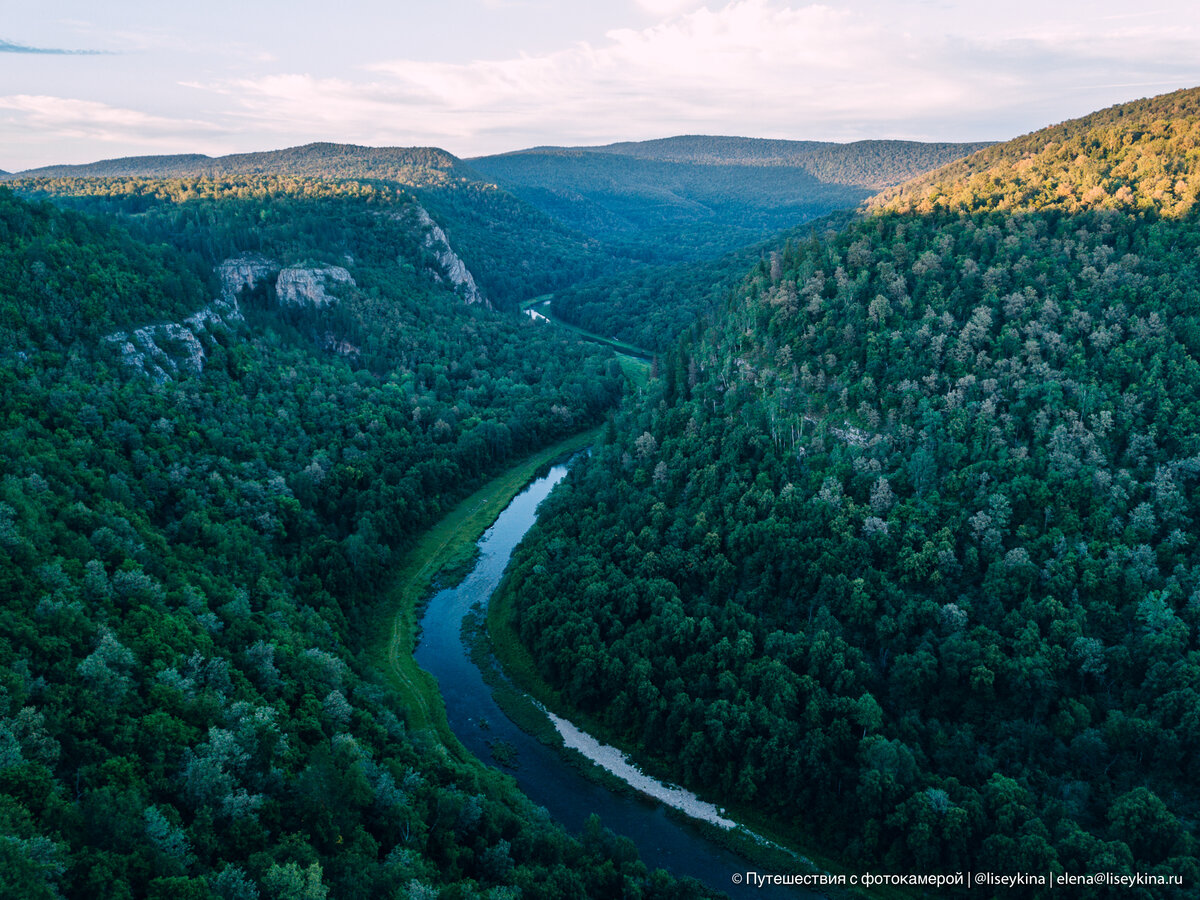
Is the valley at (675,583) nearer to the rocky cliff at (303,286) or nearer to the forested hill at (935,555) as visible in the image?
the forested hill at (935,555)

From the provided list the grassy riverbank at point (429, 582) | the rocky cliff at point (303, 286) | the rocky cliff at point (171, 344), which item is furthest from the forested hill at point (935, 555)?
the rocky cliff at point (303, 286)

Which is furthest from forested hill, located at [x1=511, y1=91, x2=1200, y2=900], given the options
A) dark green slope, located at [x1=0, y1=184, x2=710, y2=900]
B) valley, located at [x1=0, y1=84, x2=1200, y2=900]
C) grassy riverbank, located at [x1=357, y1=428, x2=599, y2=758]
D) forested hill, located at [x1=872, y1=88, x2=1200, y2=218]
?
dark green slope, located at [x1=0, y1=184, x2=710, y2=900]

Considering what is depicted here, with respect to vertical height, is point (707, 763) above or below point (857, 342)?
below

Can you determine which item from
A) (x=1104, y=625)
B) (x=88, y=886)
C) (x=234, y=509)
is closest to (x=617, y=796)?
(x=88, y=886)

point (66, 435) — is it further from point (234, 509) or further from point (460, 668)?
point (460, 668)

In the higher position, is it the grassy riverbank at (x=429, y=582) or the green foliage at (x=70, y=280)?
the green foliage at (x=70, y=280)

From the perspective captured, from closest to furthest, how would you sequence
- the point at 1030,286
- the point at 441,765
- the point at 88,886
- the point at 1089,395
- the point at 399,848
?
the point at 88,886 → the point at 399,848 → the point at 441,765 → the point at 1089,395 → the point at 1030,286

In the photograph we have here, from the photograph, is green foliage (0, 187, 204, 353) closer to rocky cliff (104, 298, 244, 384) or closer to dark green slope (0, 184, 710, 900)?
dark green slope (0, 184, 710, 900)
